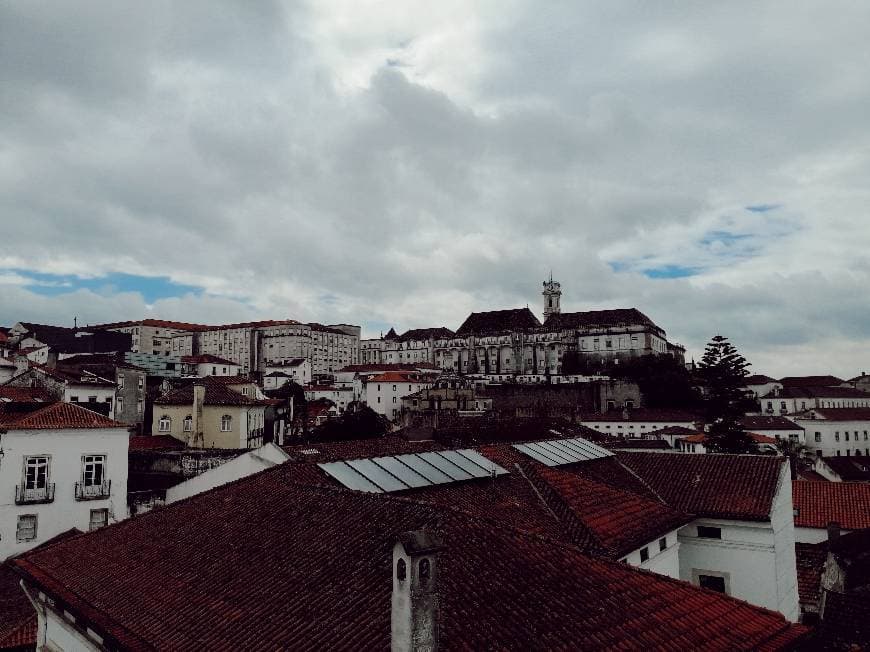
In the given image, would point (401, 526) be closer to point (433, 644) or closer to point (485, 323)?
point (433, 644)

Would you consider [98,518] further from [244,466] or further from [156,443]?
[156,443]

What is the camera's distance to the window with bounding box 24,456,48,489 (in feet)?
72.3

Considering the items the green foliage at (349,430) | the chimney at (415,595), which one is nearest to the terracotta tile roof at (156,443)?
the green foliage at (349,430)

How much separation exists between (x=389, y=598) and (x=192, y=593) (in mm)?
3333

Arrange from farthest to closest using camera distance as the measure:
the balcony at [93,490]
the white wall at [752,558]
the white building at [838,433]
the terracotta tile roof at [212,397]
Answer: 1. the white building at [838,433]
2. the terracotta tile roof at [212,397]
3. the balcony at [93,490]
4. the white wall at [752,558]

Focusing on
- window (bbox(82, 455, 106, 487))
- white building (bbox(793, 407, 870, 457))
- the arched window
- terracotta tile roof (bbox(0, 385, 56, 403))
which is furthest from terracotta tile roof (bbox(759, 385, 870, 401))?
the arched window

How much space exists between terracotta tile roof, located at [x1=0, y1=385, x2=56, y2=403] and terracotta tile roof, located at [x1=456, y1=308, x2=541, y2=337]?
90.5 meters

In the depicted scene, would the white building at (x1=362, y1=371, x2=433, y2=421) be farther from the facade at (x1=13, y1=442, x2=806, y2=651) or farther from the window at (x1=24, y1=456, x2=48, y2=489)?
the facade at (x1=13, y1=442, x2=806, y2=651)

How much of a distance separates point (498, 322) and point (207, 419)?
87.7 m

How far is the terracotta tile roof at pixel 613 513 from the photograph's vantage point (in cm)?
1288

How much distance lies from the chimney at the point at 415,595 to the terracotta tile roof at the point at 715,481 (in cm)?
1229

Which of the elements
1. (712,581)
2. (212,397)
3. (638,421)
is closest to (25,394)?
(212,397)

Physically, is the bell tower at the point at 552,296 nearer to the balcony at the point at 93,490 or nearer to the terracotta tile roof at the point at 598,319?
the terracotta tile roof at the point at 598,319

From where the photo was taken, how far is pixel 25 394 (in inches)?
1319
